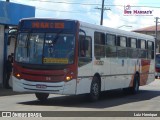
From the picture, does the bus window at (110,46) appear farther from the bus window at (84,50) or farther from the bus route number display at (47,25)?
the bus route number display at (47,25)

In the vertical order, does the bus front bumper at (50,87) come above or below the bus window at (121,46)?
below

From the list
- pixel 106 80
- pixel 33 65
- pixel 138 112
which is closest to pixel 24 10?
pixel 106 80

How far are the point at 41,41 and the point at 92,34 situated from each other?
7.92ft

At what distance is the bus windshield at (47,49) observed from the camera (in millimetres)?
16328

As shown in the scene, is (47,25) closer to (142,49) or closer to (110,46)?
(110,46)

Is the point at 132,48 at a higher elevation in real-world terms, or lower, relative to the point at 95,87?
higher

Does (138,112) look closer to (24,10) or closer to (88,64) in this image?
(88,64)

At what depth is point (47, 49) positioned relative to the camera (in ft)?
53.9

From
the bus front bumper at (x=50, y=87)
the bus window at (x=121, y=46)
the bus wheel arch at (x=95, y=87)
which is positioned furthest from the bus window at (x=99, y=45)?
the bus front bumper at (x=50, y=87)

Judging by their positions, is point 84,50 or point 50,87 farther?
point 84,50

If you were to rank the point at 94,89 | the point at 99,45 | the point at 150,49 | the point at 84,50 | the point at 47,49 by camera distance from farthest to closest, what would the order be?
the point at 150,49
the point at 99,45
the point at 94,89
the point at 84,50
the point at 47,49

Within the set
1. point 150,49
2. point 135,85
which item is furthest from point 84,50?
point 150,49

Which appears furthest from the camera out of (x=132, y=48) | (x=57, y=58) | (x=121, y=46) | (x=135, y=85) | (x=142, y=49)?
(x=142, y=49)

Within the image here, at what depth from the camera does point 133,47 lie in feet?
76.8
